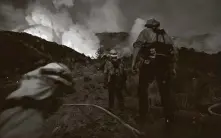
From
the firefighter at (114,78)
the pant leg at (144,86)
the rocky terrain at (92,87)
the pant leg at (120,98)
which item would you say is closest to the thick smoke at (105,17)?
the rocky terrain at (92,87)

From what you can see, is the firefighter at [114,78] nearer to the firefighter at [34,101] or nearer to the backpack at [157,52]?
the backpack at [157,52]

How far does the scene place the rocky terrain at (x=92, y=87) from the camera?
3.55m

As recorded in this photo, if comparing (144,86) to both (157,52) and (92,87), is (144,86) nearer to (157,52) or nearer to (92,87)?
(157,52)

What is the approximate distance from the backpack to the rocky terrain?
15 centimetres

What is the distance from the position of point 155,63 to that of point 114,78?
0.45 meters

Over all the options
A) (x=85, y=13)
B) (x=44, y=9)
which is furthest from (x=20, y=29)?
(x=85, y=13)

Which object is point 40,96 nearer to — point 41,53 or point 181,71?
point 41,53

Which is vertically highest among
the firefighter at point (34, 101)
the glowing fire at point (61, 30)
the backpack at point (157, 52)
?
the glowing fire at point (61, 30)

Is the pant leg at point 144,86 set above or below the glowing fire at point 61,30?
below

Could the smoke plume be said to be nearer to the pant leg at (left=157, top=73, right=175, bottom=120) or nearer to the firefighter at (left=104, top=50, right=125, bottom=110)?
the firefighter at (left=104, top=50, right=125, bottom=110)

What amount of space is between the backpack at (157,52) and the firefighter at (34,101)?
2.69ft

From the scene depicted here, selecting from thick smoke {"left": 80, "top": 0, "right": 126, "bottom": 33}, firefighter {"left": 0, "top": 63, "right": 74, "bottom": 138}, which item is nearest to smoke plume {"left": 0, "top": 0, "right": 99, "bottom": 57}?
thick smoke {"left": 80, "top": 0, "right": 126, "bottom": 33}

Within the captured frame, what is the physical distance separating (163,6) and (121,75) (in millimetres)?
953

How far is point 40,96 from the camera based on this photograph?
357 cm
